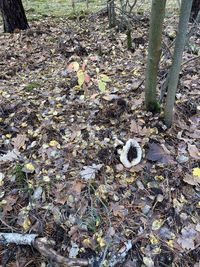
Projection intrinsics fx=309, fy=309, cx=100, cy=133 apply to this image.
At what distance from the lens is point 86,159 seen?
2570mm

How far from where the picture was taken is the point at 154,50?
255 centimetres

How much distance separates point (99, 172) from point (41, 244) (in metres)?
0.71

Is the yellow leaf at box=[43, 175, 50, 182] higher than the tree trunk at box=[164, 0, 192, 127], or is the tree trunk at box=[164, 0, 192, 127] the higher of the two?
the tree trunk at box=[164, 0, 192, 127]

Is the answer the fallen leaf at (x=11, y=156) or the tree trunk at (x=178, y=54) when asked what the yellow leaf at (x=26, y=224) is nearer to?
the fallen leaf at (x=11, y=156)

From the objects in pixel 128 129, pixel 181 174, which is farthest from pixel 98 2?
pixel 181 174

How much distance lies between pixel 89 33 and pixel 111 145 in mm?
2955

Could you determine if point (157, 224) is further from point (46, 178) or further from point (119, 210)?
point (46, 178)

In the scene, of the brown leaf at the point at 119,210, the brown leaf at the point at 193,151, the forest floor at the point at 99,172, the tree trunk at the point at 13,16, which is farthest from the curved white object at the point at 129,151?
the tree trunk at the point at 13,16

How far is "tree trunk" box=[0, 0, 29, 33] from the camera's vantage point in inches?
210

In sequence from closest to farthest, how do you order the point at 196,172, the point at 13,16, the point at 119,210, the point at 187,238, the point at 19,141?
the point at 187,238 → the point at 119,210 → the point at 196,172 → the point at 19,141 → the point at 13,16

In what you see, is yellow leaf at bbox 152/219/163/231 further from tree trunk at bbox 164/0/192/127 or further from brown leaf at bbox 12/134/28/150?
brown leaf at bbox 12/134/28/150

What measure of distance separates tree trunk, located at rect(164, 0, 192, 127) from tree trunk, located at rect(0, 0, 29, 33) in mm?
3777

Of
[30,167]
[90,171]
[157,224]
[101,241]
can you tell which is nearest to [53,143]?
[30,167]

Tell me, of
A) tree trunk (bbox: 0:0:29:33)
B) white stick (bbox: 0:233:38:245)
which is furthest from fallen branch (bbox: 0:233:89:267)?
tree trunk (bbox: 0:0:29:33)
